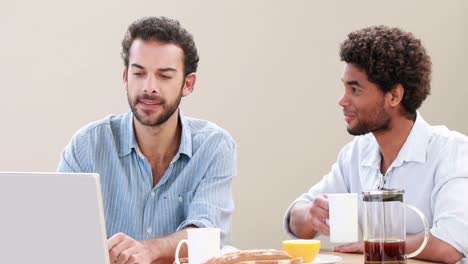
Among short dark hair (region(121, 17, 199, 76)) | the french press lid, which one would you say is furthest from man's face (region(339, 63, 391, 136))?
the french press lid

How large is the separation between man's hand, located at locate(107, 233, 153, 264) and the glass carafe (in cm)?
59

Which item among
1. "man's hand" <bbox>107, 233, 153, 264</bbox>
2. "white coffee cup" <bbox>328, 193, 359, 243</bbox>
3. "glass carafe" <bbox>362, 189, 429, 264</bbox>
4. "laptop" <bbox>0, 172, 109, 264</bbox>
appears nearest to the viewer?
"laptop" <bbox>0, 172, 109, 264</bbox>

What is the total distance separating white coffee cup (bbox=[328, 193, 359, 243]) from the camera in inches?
83.3

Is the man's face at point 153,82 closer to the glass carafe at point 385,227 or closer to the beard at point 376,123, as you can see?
the beard at point 376,123

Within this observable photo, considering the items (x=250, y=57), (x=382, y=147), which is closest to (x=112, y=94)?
(x=250, y=57)

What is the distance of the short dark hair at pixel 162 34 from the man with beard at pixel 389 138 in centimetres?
53

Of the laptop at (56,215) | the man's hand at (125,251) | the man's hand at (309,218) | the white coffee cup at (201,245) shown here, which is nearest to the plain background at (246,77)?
the man's hand at (309,218)

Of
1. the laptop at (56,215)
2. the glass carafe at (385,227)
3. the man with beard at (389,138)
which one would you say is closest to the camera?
the laptop at (56,215)

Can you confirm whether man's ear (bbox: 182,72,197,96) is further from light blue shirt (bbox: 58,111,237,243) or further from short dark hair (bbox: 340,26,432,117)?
short dark hair (bbox: 340,26,432,117)

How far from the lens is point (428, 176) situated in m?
2.53

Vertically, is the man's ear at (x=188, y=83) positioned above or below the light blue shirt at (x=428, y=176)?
above

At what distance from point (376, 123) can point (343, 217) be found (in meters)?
0.65

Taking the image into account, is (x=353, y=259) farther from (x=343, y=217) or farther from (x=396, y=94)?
(x=396, y=94)

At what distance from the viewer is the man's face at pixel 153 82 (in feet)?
8.43
